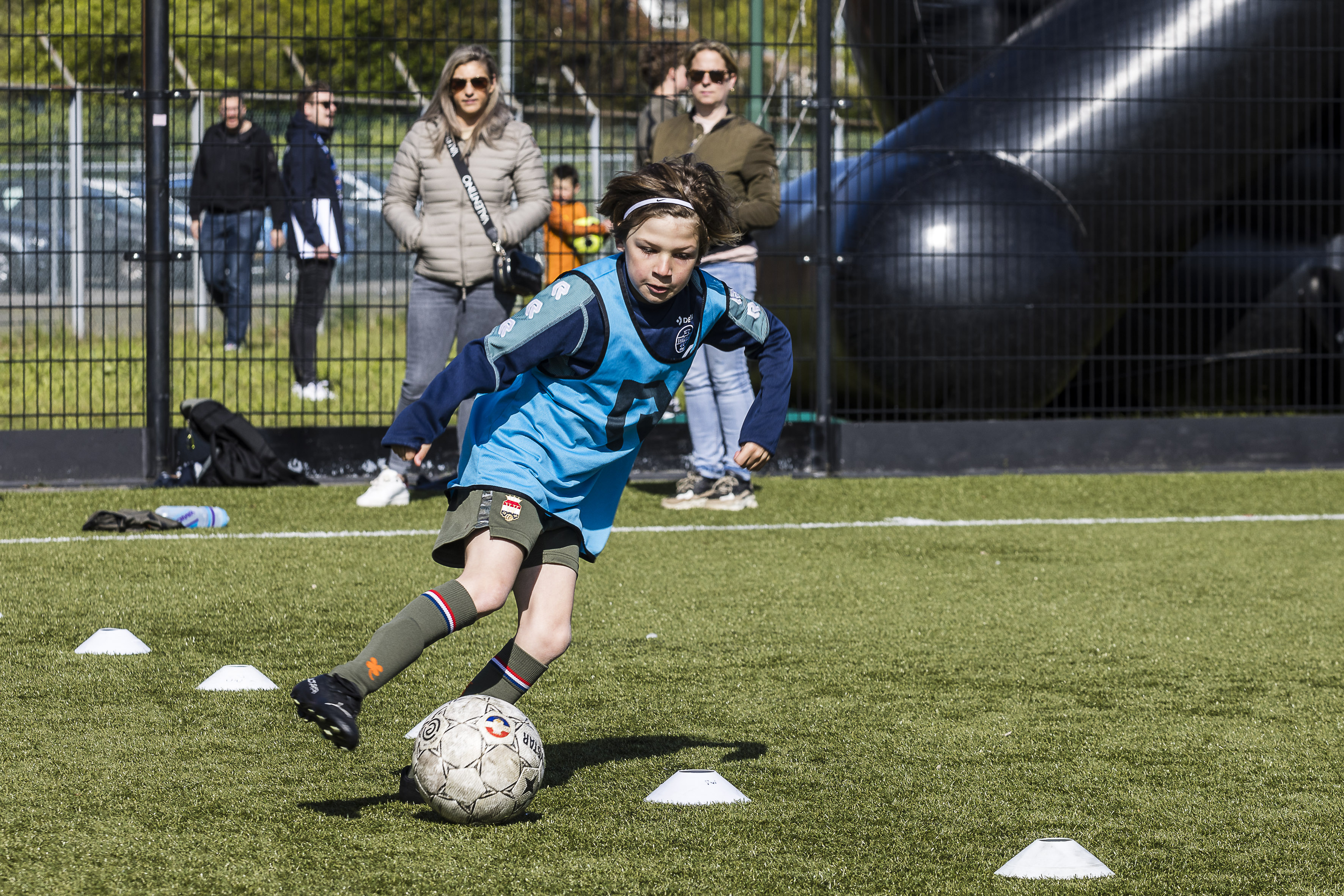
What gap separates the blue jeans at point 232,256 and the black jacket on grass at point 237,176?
52 mm

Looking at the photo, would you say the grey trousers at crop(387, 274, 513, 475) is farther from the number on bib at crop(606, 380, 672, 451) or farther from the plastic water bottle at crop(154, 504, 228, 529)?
the number on bib at crop(606, 380, 672, 451)

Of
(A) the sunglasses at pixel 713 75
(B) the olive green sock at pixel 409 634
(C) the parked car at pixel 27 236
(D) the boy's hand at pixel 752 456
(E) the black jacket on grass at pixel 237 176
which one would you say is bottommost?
(B) the olive green sock at pixel 409 634

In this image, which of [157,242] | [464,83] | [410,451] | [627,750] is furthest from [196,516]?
[410,451]

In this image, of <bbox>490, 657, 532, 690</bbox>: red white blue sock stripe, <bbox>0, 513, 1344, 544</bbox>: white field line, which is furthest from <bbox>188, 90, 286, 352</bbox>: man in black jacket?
<bbox>490, 657, 532, 690</bbox>: red white blue sock stripe

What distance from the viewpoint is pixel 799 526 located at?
789cm

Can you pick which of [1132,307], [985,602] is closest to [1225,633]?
[985,602]

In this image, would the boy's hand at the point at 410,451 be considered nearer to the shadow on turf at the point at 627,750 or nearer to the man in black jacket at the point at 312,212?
the shadow on turf at the point at 627,750

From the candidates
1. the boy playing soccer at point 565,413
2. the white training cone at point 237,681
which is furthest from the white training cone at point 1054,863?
the white training cone at point 237,681

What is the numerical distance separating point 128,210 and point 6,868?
6767mm

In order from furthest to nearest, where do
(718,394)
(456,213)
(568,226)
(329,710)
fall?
(568,226), (718,394), (456,213), (329,710)

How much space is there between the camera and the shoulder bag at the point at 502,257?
7793 millimetres

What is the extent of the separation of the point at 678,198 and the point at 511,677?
118cm

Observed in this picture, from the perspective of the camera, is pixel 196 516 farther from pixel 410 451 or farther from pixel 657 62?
pixel 410 451

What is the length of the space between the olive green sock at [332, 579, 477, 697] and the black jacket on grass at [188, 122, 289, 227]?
5.93 m
